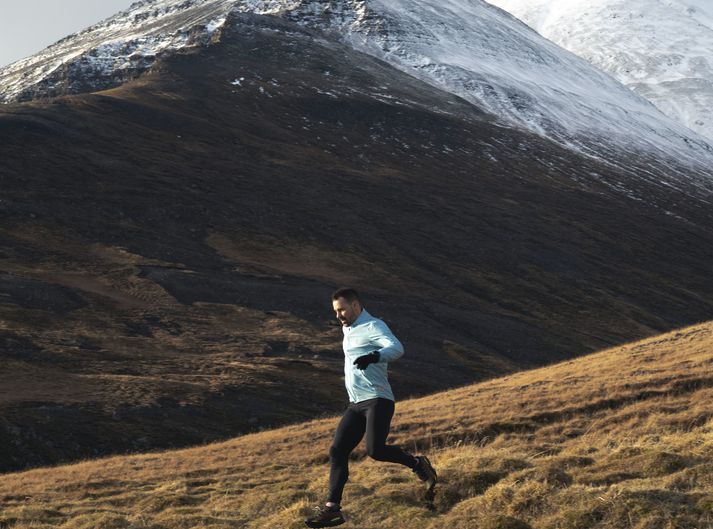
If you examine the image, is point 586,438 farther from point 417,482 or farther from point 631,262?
point 631,262

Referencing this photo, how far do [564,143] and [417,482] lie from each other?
142802 mm

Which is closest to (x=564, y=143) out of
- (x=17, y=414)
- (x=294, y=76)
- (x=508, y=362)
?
(x=294, y=76)

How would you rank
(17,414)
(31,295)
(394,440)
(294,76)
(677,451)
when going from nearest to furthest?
(677,451) → (394,440) → (17,414) → (31,295) → (294,76)

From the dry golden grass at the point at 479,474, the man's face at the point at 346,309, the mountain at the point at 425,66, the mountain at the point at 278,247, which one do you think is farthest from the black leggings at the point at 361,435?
the mountain at the point at 425,66

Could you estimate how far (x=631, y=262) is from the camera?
95062mm

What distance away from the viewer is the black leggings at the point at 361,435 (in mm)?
9781

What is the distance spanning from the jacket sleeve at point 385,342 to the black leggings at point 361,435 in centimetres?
64

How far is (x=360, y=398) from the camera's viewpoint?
32.4ft

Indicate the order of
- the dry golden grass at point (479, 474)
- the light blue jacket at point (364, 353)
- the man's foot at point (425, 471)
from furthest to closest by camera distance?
the man's foot at point (425, 471)
the dry golden grass at point (479, 474)
the light blue jacket at point (364, 353)

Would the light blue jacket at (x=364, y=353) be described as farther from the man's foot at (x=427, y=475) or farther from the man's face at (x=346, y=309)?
the man's foot at (x=427, y=475)

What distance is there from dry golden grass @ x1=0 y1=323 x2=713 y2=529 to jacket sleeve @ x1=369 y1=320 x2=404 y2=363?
245 centimetres

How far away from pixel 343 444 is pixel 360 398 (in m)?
0.62

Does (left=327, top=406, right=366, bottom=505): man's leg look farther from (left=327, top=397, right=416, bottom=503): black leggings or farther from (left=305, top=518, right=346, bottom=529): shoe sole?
(left=305, top=518, right=346, bottom=529): shoe sole

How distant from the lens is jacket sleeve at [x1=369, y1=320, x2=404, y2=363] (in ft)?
30.9
